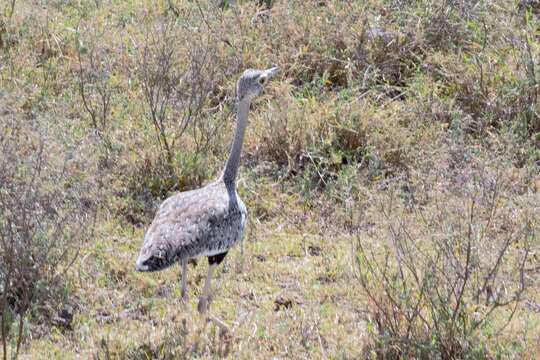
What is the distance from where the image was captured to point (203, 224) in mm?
6473

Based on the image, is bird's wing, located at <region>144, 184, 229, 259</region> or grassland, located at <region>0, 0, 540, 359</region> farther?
grassland, located at <region>0, 0, 540, 359</region>

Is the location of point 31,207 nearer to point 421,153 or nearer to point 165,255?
point 165,255

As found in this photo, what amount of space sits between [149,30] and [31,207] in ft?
11.2

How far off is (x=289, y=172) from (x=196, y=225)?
2263mm

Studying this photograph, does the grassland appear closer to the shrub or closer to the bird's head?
the shrub

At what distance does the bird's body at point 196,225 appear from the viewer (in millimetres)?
6180

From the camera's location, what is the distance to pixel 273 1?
1068 cm

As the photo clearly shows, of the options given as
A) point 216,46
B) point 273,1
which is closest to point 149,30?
point 216,46

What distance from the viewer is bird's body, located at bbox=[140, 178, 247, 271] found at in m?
6.18

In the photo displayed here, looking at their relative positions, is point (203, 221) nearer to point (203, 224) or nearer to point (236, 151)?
point (203, 224)

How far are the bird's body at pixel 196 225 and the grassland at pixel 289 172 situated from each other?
503mm

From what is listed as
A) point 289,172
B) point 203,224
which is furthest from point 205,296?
point 289,172

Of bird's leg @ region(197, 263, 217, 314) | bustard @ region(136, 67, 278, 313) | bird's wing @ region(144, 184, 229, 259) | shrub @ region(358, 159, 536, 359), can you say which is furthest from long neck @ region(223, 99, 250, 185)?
shrub @ region(358, 159, 536, 359)

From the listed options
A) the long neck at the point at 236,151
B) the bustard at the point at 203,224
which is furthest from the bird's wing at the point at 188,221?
the long neck at the point at 236,151
